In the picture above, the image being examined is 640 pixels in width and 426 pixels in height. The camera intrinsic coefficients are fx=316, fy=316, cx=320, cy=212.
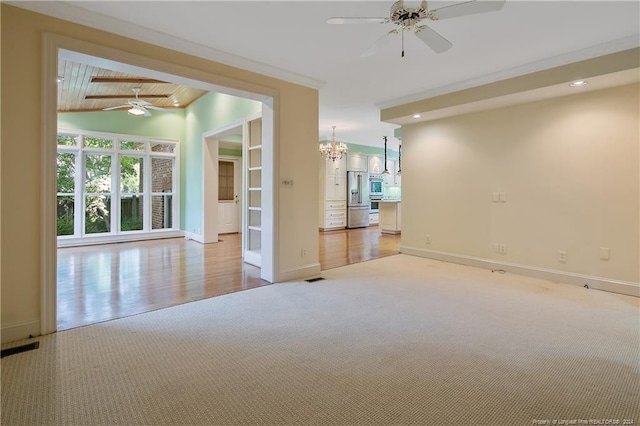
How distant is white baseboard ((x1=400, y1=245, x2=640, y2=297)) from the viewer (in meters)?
3.63

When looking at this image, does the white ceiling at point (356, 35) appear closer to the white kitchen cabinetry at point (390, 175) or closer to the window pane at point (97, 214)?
the window pane at point (97, 214)

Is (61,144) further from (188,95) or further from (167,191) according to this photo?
(188,95)

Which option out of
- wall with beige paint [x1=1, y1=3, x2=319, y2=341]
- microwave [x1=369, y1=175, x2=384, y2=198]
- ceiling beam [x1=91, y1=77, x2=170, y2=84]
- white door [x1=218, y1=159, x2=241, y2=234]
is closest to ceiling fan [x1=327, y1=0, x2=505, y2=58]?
wall with beige paint [x1=1, y1=3, x2=319, y2=341]

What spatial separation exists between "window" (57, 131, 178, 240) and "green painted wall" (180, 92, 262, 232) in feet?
1.06

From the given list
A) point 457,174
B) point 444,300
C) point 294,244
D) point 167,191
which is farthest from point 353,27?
point 167,191

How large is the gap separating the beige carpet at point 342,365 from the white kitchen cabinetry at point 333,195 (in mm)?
6299

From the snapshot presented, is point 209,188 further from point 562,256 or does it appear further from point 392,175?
point 392,175

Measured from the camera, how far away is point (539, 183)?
425cm

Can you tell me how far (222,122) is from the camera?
6.27m

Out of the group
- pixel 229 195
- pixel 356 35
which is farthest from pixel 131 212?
pixel 356 35

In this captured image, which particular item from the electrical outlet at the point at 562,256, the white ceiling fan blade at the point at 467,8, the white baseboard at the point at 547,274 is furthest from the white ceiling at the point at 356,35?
the white baseboard at the point at 547,274

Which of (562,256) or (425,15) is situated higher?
(425,15)

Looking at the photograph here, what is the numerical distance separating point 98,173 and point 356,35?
6659 mm

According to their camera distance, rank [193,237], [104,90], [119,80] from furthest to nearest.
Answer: [193,237] → [104,90] → [119,80]
